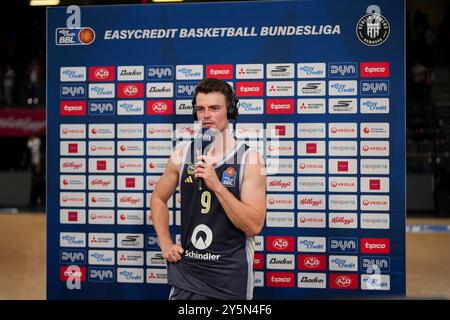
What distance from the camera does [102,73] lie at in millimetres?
4047

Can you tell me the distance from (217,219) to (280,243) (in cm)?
138

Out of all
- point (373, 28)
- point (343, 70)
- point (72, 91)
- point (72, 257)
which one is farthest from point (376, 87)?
point (72, 257)

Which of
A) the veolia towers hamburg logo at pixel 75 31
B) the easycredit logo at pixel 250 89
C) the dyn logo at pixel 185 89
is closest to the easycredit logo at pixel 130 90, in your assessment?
the dyn logo at pixel 185 89

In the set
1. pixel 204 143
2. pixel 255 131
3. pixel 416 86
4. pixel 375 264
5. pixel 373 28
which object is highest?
pixel 416 86

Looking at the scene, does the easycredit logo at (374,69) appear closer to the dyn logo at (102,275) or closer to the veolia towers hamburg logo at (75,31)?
the veolia towers hamburg logo at (75,31)

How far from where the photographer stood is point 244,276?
8.74ft

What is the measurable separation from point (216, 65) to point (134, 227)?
49.3 inches

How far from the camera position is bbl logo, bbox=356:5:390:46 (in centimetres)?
373

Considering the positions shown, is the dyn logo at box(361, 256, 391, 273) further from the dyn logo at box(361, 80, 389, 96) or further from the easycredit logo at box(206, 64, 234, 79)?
the easycredit logo at box(206, 64, 234, 79)

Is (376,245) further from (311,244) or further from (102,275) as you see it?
(102,275)

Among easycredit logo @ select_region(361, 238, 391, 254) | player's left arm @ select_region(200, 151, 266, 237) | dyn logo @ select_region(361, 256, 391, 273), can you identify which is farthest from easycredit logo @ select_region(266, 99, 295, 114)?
player's left arm @ select_region(200, 151, 266, 237)

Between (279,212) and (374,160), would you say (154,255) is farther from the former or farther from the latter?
(374,160)

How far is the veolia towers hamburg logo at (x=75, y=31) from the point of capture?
405 cm

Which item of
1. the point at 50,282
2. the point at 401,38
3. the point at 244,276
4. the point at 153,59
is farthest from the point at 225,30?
the point at 50,282
